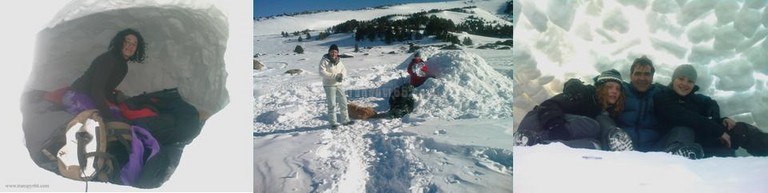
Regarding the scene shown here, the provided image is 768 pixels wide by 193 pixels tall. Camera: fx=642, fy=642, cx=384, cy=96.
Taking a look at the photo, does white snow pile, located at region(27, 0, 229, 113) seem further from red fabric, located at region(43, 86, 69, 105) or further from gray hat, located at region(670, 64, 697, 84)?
gray hat, located at region(670, 64, 697, 84)

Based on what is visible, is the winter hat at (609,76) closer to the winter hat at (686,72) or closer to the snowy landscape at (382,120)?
the winter hat at (686,72)

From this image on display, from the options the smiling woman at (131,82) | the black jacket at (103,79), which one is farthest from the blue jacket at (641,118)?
the black jacket at (103,79)

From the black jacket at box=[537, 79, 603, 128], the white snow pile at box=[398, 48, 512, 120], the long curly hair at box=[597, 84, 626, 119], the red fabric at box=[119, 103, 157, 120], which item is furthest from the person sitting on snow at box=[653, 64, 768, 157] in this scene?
the red fabric at box=[119, 103, 157, 120]

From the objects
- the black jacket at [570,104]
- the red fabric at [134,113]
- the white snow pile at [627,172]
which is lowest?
the white snow pile at [627,172]

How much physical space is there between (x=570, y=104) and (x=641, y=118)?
0.51 metres

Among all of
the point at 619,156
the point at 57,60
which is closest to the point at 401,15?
the point at 619,156

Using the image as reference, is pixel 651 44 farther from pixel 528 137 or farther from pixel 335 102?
pixel 335 102

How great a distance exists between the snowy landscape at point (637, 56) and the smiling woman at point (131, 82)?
2353mm

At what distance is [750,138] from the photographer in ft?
15.0

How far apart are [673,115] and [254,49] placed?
3.15 meters

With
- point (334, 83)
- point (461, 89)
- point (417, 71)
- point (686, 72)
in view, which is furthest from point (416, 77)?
point (686, 72)

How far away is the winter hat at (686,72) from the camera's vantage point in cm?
456

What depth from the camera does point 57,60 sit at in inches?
195

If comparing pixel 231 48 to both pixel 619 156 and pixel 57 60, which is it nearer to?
pixel 57 60
